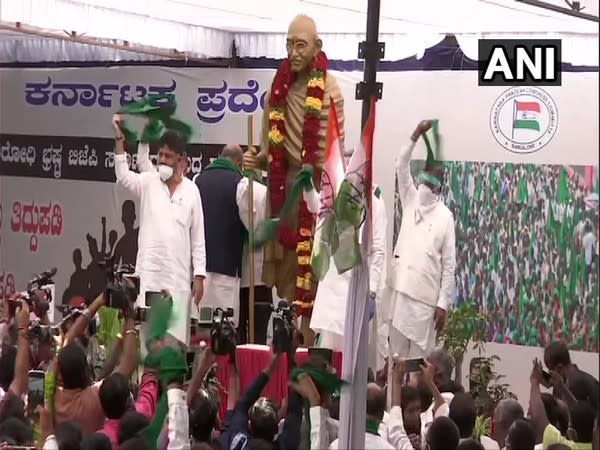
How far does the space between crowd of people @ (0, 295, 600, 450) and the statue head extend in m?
0.92

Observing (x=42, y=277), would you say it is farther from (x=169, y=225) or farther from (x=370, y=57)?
(x=370, y=57)

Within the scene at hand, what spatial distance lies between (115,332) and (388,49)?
153 centimetres

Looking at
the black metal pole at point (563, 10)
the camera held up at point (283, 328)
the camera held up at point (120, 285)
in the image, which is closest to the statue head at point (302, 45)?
the black metal pole at point (563, 10)

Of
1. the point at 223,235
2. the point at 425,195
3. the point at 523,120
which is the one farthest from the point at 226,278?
the point at 523,120

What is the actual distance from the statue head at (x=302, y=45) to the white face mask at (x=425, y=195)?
589mm

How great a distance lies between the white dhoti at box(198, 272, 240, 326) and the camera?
184 inches

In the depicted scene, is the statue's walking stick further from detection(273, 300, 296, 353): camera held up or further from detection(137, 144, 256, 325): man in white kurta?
detection(273, 300, 296, 353): camera held up

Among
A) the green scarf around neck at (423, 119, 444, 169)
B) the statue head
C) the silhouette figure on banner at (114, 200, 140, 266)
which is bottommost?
the silhouette figure on banner at (114, 200, 140, 266)

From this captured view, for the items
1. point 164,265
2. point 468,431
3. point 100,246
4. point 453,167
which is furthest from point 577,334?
point 100,246

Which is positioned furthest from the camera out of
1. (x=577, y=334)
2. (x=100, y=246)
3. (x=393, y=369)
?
(x=100, y=246)

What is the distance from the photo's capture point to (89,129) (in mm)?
5211

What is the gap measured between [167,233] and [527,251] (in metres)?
1.24

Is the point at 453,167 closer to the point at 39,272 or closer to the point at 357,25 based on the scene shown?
the point at 357,25

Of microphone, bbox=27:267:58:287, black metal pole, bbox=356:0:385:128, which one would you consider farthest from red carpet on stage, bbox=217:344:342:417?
black metal pole, bbox=356:0:385:128
